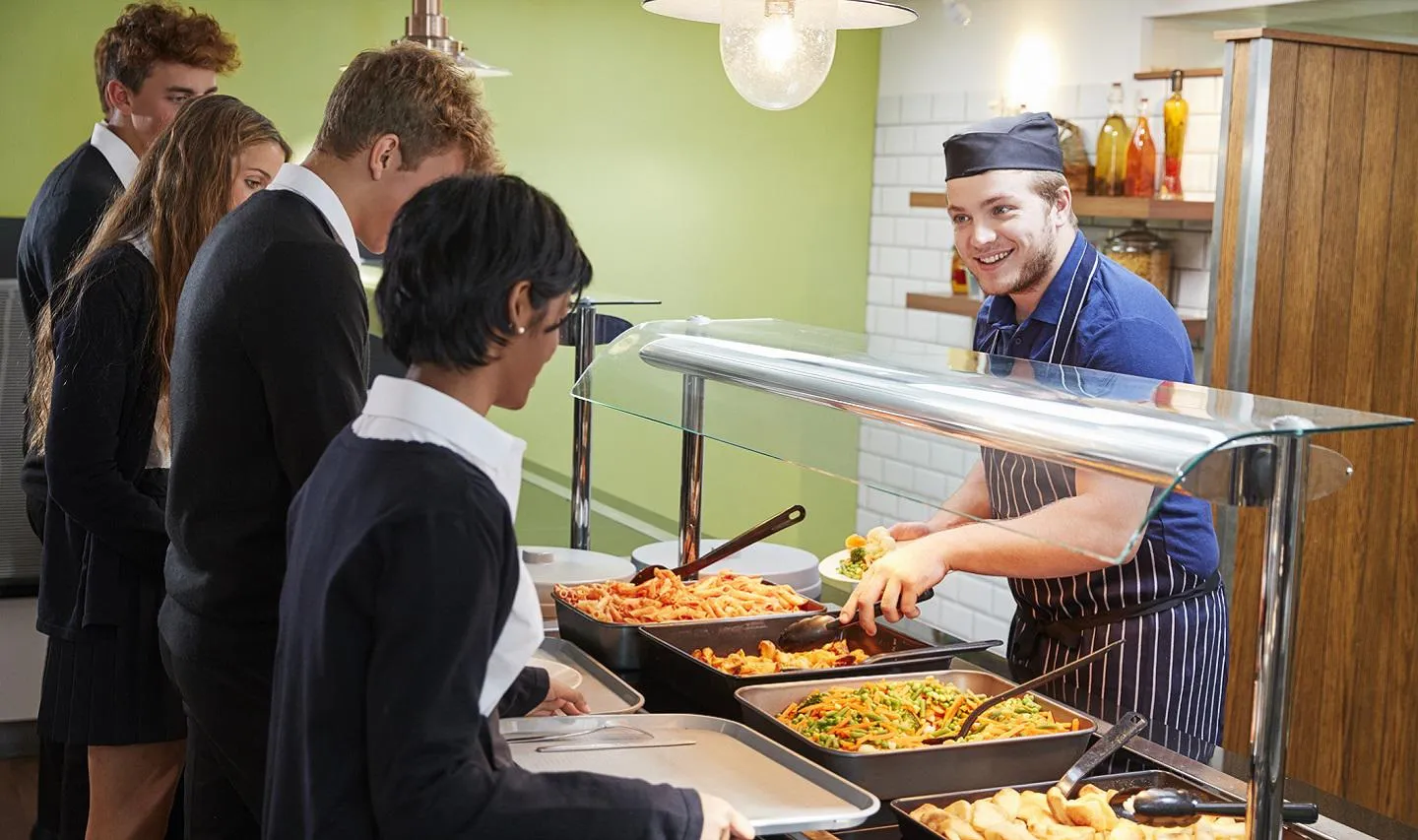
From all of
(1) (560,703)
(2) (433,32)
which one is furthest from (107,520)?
(2) (433,32)

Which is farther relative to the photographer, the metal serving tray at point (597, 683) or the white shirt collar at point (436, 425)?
the metal serving tray at point (597, 683)

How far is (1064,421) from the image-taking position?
58.4 inches

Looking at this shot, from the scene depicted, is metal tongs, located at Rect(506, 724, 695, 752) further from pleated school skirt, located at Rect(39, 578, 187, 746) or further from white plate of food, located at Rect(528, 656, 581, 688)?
pleated school skirt, located at Rect(39, 578, 187, 746)

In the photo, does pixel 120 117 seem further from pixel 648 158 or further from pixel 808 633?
pixel 648 158

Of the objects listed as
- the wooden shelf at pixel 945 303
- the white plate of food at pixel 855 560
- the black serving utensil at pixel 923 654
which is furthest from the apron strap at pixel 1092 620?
the wooden shelf at pixel 945 303

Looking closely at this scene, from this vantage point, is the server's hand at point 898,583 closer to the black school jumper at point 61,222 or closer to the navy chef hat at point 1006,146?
the navy chef hat at point 1006,146

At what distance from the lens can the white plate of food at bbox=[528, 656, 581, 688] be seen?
6.46ft

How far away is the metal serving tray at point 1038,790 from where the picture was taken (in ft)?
4.83

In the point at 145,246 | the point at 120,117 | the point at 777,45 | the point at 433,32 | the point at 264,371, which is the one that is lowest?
the point at 264,371

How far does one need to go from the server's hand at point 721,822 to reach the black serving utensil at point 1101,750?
1.49 ft

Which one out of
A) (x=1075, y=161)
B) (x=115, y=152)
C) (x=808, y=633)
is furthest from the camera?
(x=1075, y=161)

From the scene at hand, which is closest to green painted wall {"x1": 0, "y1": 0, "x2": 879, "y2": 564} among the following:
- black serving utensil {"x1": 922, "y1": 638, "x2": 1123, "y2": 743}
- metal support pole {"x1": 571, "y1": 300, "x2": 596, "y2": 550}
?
metal support pole {"x1": 571, "y1": 300, "x2": 596, "y2": 550}

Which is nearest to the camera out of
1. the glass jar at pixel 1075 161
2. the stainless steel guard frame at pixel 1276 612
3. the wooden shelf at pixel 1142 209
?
the stainless steel guard frame at pixel 1276 612

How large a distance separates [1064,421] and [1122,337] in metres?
0.84
